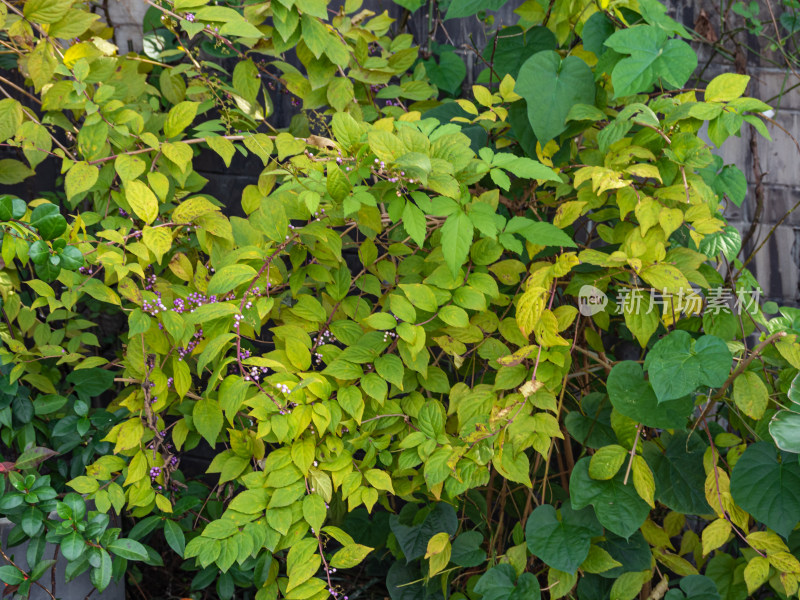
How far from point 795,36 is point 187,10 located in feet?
5.26

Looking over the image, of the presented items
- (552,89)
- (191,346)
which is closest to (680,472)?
(552,89)

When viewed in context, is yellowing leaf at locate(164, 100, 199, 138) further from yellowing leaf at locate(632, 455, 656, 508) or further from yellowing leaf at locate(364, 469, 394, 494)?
yellowing leaf at locate(632, 455, 656, 508)

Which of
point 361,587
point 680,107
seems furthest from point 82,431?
point 680,107

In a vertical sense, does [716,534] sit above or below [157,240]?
below

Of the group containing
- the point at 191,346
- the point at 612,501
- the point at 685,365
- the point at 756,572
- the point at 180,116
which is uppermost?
the point at 180,116

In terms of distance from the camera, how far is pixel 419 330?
1.06 metres

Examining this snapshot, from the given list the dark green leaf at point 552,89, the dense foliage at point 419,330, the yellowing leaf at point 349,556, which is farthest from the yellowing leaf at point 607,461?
the dark green leaf at point 552,89

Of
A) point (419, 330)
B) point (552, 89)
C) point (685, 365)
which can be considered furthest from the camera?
point (552, 89)

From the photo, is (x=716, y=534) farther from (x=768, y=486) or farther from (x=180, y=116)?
(x=180, y=116)

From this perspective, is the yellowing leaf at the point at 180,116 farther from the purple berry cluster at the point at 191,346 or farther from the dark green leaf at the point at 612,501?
the dark green leaf at the point at 612,501

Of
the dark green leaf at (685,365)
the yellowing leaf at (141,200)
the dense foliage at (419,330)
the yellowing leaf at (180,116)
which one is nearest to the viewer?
the dark green leaf at (685,365)

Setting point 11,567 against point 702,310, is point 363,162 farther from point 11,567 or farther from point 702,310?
point 11,567

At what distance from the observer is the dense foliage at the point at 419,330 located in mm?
1035

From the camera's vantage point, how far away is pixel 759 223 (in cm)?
183
